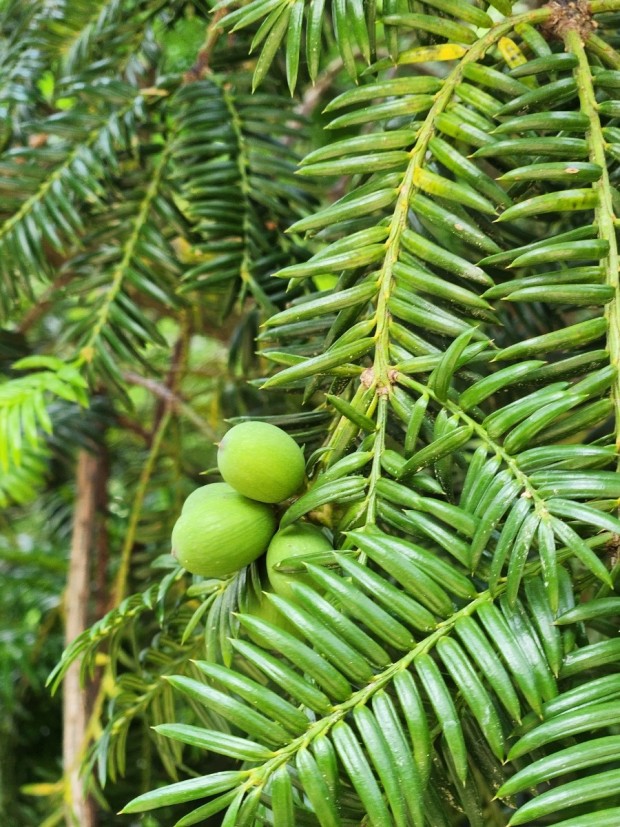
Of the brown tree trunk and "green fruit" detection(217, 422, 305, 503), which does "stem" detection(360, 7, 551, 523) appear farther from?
the brown tree trunk

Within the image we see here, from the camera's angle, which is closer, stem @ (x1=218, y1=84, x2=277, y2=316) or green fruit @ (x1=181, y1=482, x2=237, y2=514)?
green fruit @ (x1=181, y1=482, x2=237, y2=514)

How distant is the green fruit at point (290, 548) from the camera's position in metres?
0.45

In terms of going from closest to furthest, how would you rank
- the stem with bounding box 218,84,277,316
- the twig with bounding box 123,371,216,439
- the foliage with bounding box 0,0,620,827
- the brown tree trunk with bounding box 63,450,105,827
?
the foliage with bounding box 0,0,620,827 → the stem with bounding box 218,84,277,316 → the brown tree trunk with bounding box 63,450,105,827 → the twig with bounding box 123,371,216,439

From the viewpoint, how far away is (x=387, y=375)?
19.4 inches

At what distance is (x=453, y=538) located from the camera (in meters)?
0.42

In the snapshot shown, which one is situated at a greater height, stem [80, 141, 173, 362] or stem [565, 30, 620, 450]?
stem [80, 141, 173, 362]

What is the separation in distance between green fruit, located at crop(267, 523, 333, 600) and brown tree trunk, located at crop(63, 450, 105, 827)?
44 centimetres

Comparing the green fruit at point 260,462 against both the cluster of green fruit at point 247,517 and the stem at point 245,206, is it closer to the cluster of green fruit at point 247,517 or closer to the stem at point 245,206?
the cluster of green fruit at point 247,517

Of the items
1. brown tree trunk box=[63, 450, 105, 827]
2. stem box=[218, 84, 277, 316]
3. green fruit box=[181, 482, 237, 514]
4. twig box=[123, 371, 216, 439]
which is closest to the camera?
green fruit box=[181, 482, 237, 514]

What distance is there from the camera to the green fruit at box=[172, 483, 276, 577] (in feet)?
1.53

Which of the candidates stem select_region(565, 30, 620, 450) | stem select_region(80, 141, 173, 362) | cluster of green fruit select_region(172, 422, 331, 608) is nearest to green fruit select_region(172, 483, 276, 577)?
cluster of green fruit select_region(172, 422, 331, 608)

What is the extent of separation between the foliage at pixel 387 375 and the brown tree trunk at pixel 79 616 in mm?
61

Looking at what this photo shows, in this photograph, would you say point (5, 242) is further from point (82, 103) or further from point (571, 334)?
point (571, 334)

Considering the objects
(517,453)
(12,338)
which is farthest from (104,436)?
(517,453)
